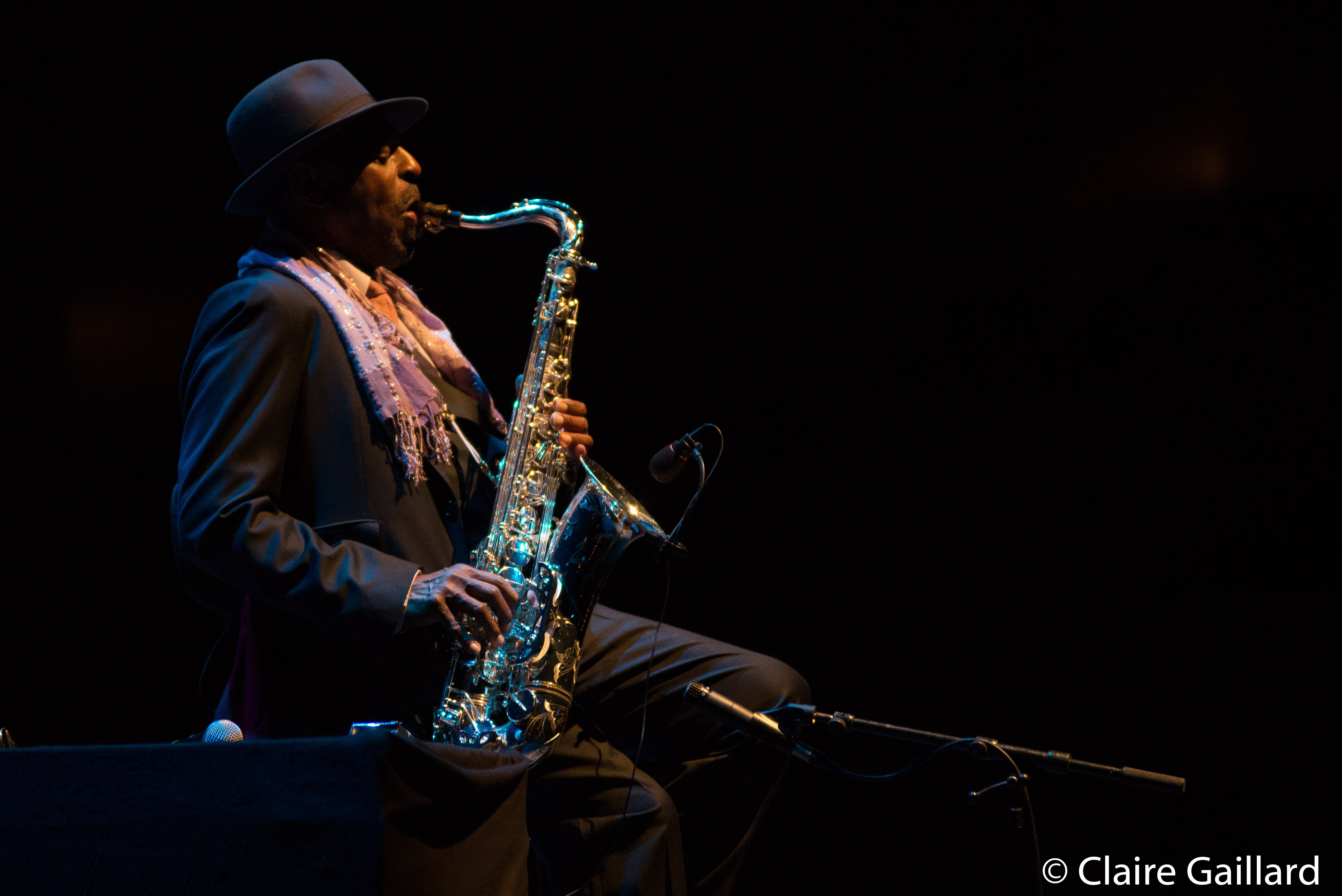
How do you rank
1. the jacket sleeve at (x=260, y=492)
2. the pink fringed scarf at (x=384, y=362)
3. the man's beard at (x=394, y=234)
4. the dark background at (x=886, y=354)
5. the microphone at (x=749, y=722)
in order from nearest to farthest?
1. the microphone at (x=749, y=722)
2. the jacket sleeve at (x=260, y=492)
3. the pink fringed scarf at (x=384, y=362)
4. the man's beard at (x=394, y=234)
5. the dark background at (x=886, y=354)

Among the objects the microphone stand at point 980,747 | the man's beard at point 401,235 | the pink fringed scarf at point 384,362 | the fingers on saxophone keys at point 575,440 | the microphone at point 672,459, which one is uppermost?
the man's beard at point 401,235

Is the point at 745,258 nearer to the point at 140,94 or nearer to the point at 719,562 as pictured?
the point at 719,562

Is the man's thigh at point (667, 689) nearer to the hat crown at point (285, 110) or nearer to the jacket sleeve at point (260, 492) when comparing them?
the jacket sleeve at point (260, 492)

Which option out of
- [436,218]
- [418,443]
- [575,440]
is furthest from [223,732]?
[436,218]

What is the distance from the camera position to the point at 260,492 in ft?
6.92

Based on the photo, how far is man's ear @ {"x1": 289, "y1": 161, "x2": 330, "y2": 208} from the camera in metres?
2.58

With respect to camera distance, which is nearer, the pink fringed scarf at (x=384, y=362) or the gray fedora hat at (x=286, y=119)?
the pink fringed scarf at (x=384, y=362)

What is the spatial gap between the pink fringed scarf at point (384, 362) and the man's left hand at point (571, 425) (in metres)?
0.28

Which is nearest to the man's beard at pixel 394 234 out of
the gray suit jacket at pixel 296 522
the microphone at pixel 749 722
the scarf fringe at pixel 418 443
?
the gray suit jacket at pixel 296 522

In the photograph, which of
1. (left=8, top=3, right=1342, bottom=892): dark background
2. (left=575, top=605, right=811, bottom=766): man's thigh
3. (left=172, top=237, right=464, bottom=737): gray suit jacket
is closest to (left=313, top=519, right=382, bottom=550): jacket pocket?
(left=172, top=237, right=464, bottom=737): gray suit jacket

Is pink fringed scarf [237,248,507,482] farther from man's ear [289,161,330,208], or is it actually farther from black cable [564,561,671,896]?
Answer: black cable [564,561,671,896]

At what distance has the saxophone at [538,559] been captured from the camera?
7.53 feet

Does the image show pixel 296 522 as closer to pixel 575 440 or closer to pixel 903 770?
pixel 575 440

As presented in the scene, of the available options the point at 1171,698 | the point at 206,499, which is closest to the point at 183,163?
the point at 206,499
